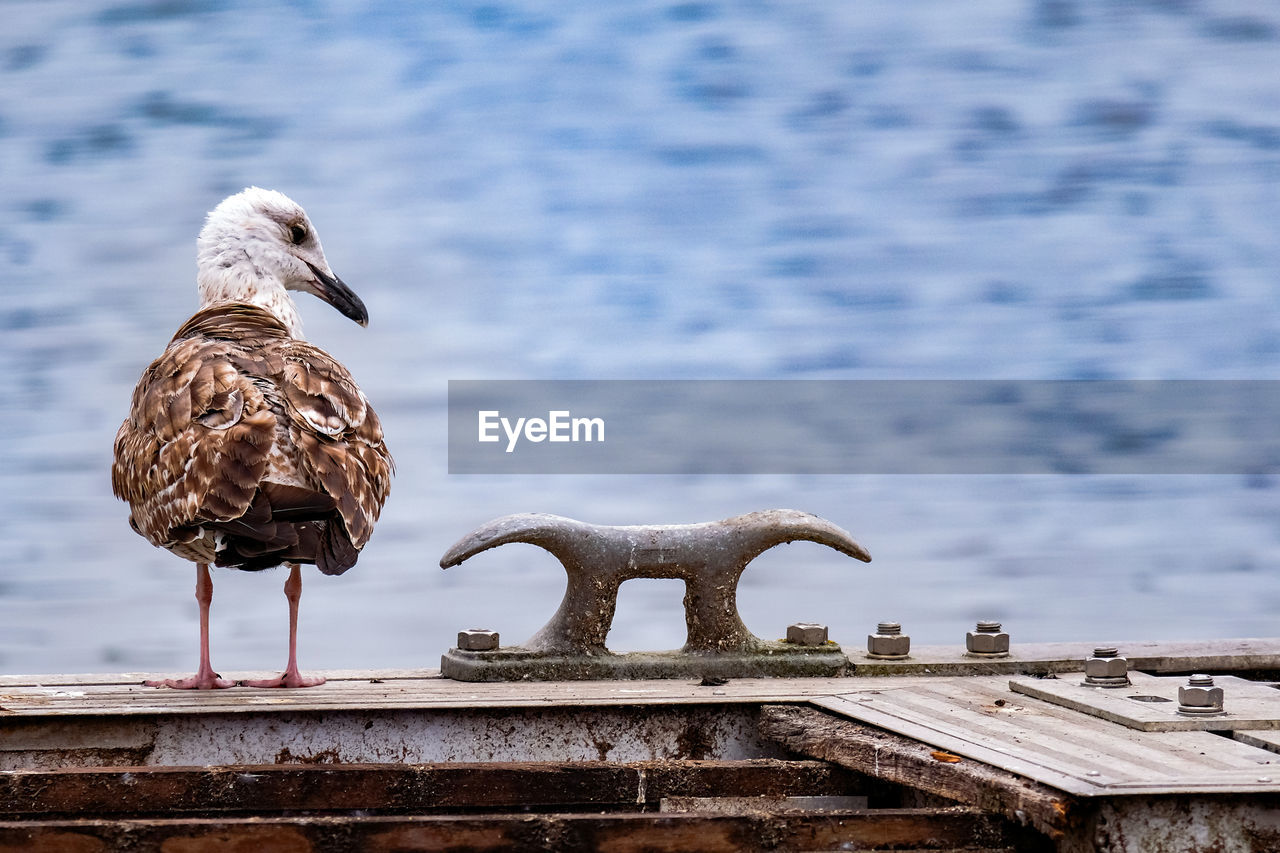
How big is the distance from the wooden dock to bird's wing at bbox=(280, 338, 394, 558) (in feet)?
1.44

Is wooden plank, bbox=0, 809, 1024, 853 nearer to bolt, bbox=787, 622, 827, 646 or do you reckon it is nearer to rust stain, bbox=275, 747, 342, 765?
rust stain, bbox=275, 747, 342, 765

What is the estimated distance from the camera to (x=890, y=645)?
418 cm

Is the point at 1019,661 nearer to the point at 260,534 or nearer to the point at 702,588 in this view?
the point at 702,588

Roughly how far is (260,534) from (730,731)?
3.65 feet

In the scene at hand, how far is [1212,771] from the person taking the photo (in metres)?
2.74

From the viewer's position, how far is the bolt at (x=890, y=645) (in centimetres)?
418

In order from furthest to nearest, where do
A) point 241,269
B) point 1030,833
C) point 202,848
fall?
1. point 241,269
2. point 1030,833
3. point 202,848

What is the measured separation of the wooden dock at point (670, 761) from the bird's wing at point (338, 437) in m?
0.44

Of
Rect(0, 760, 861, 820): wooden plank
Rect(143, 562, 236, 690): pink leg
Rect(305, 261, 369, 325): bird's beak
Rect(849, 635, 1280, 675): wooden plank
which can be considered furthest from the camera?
Rect(305, 261, 369, 325): bird's beak

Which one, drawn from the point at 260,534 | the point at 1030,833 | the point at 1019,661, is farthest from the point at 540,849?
the point at 1019,661

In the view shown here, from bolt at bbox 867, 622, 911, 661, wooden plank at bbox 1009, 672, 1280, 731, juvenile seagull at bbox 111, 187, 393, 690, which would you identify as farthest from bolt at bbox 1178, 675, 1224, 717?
juvenile seagull at bbox 111, 187, 393, 690

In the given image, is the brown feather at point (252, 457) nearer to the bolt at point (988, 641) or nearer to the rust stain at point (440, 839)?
the rust stain at point (440, 839)

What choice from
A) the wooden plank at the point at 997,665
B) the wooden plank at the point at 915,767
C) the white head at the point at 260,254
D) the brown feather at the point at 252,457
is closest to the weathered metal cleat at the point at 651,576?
the wooden plank at the point at 997,665

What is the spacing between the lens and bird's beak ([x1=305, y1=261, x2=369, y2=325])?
507 centimetres
